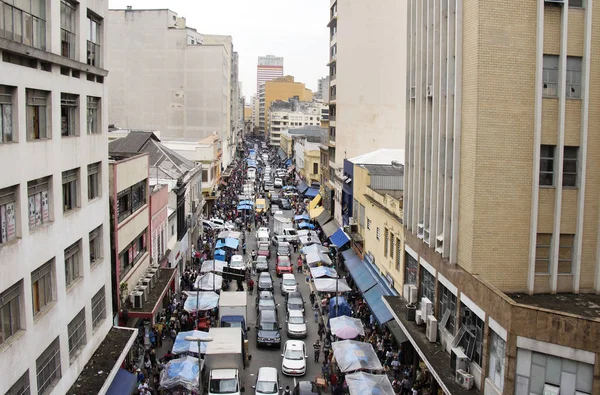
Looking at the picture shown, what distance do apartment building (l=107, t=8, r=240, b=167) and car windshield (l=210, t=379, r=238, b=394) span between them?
59.8m

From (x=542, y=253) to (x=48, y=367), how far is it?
14.9 meters

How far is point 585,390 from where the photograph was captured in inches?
591

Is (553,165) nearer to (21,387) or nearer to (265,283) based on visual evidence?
(21,387)

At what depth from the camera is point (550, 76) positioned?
18938 mm

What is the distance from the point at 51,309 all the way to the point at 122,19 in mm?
65667

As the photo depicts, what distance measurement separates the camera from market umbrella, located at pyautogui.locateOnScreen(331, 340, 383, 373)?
24.3 meters

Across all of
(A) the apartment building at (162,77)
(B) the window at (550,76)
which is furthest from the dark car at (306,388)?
(A) the apartment building at (162,77)

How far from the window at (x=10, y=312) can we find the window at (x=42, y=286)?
917 mm

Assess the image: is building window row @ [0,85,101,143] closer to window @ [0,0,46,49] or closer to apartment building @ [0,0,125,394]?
apartment building @ [0,0,125,394]

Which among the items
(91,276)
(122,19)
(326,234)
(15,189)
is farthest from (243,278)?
(122,19)

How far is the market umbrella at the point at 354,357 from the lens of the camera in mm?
24266

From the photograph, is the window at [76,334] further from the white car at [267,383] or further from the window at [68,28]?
the window at [68,28]

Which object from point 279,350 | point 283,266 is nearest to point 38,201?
point 279,350

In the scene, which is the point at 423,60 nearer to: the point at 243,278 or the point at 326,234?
the point at 243,278
